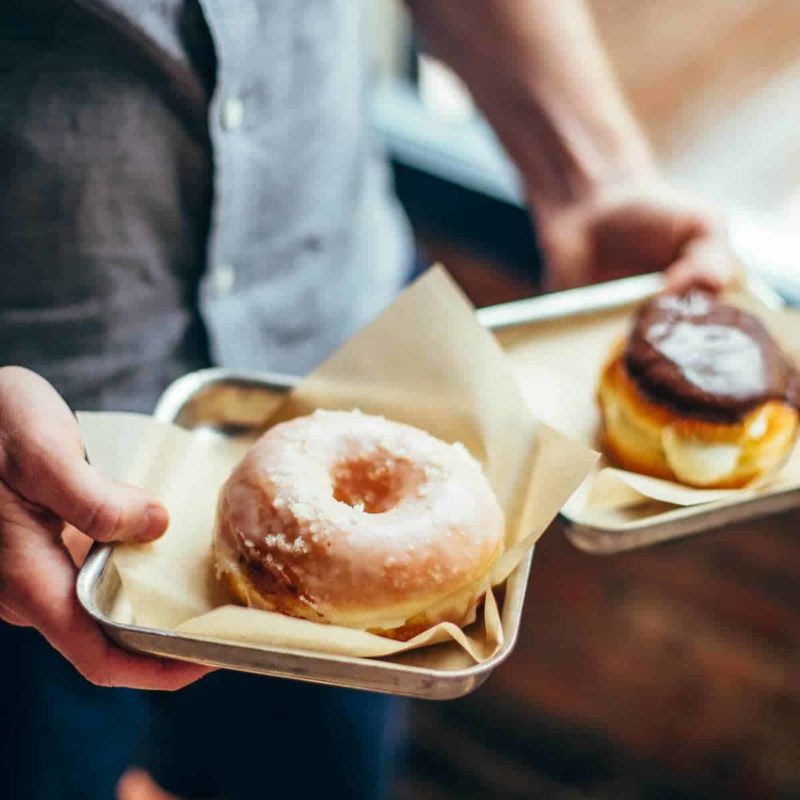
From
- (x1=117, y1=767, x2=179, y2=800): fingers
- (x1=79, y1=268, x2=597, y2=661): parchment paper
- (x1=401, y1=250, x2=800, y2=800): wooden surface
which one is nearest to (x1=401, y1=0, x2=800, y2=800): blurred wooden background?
(x1=401, y1=250, x2=800, y2=800): wooden surface

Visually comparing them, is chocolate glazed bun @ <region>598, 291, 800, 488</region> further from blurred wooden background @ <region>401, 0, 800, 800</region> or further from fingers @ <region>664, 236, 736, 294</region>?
blurred wooden background @ <region>401, 0, 800, 800</region>

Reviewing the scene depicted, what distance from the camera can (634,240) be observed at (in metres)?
1.17

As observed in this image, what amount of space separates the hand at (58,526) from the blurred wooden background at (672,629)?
3.64 ft

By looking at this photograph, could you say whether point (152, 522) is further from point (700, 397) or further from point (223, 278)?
point (700, 397)

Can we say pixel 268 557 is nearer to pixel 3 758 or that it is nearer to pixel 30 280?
pixel 30 280

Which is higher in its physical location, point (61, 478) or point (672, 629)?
point (61, 478)

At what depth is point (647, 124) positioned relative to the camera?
182 cm

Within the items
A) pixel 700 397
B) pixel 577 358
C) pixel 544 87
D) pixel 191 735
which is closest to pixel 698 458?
pixel 700 397

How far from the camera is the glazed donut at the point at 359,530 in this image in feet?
2.44

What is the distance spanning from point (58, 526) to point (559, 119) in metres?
0.80

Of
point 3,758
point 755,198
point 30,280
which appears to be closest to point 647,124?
point 755,198

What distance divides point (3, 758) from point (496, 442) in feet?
2.14

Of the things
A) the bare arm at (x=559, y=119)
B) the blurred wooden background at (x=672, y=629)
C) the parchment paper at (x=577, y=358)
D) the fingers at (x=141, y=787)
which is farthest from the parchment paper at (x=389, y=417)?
the fingers at (x=141, y=787)

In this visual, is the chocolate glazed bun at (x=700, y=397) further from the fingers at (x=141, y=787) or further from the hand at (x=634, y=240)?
the fingers at (x=141, y=787)
